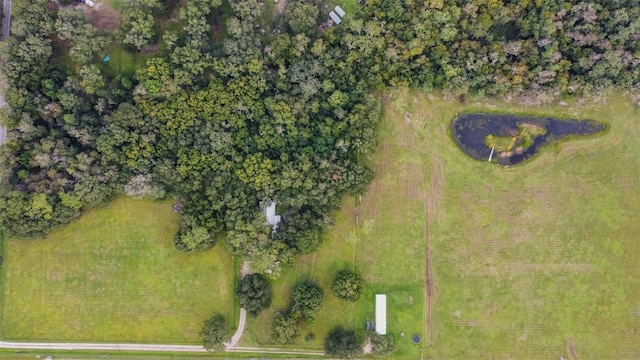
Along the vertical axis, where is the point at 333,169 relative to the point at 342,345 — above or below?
above

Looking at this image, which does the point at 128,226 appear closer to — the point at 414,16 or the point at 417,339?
the point at 417,339

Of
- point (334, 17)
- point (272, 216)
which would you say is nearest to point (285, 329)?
point (272, 216)

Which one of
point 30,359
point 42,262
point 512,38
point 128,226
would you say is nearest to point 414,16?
point 512,38

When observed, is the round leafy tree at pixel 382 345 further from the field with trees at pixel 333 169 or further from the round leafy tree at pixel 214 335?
the round leafy tree at pixel 214 335

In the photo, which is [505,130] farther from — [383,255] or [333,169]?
[333,169]

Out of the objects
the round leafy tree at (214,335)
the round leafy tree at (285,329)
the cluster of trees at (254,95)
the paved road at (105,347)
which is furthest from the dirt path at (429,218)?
the round leafy tree at (214,335)

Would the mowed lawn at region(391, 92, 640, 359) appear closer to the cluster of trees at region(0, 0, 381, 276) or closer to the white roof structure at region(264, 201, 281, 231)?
the cluster of trees at region(0, 0, 381, 276)
